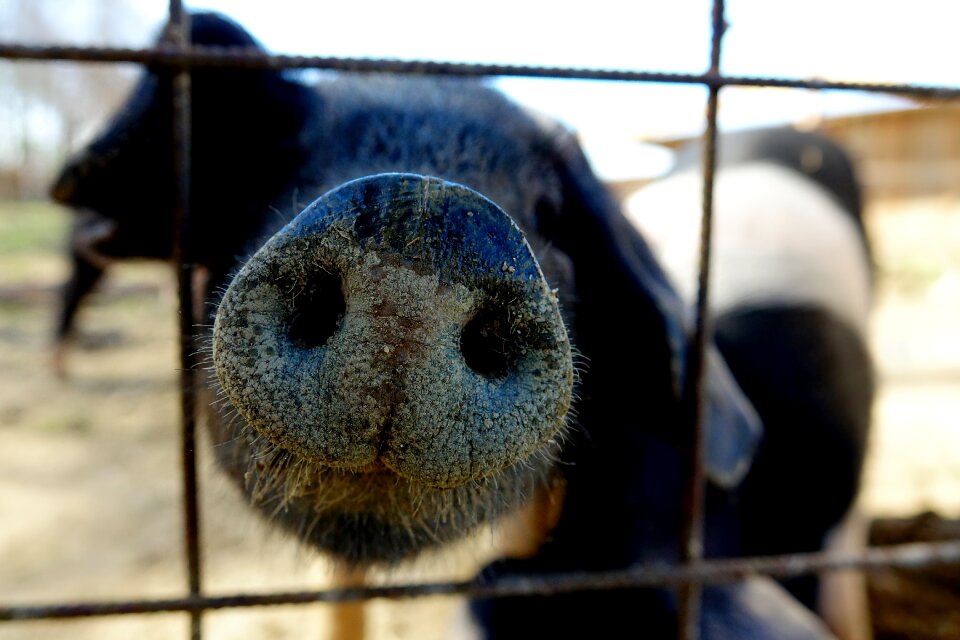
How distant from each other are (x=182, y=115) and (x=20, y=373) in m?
6.01

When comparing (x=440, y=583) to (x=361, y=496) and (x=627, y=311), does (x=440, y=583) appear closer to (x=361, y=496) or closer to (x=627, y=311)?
(x=361, y=496)

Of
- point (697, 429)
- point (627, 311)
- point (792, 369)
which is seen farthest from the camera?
point (792, 369)

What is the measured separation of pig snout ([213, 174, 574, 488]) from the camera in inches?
29.4

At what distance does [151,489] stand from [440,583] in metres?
3.06

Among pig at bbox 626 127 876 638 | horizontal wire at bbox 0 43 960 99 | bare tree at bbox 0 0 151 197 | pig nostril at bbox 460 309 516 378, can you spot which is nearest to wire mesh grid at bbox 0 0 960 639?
horizontal wire at bbox 0 43 960 99

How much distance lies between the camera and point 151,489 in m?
3.65

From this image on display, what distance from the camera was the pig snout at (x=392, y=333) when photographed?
0.75 metres

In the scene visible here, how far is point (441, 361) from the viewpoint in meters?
0.75

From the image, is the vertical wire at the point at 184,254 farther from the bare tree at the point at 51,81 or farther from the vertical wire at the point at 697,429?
the bare tree at the point at 51,81

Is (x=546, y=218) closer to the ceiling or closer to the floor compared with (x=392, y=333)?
closer to the ceiling

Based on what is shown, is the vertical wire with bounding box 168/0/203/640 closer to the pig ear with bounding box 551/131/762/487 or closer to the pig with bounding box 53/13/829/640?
the pig with bounding box 53/13/829/640

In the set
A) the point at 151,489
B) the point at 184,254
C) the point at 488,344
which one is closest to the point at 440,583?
the point at 488,344

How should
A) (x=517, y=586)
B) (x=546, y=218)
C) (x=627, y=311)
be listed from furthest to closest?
(x=627, y=311) < (x=546, y=218) < (x=517, y=586)

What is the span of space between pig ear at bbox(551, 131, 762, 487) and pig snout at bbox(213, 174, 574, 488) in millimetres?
729
